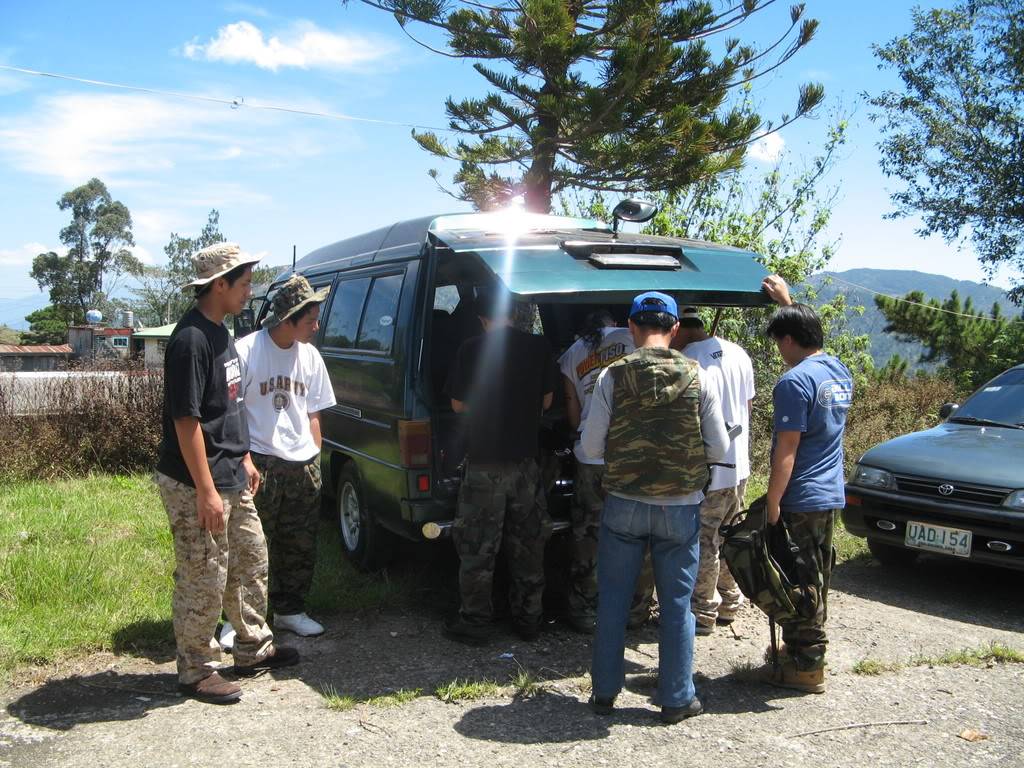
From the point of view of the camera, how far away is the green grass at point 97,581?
4.38 metres

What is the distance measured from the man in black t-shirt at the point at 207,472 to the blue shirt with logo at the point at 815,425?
2.47 m

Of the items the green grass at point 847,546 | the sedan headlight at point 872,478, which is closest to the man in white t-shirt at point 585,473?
the green grass at point 847,546

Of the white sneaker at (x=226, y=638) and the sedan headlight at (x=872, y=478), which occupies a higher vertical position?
the sedan headlight at (x=872, y=478)

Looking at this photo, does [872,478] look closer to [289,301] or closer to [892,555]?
[892,555]

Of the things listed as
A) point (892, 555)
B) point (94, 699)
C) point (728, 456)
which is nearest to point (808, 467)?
point (728, 456)

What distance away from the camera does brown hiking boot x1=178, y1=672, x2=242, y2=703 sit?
12.2 feet

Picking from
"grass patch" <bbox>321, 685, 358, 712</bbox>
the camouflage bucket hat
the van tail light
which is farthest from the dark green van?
"grass patch" <bbox>321, 685, 358, 712</bbox>

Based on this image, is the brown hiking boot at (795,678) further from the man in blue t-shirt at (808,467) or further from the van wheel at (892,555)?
the van wheel at (892,555)

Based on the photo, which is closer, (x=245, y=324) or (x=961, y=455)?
(x=961, y=455)

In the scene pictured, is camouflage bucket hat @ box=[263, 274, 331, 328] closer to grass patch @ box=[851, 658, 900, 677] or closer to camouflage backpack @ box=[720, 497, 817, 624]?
camouflage backpack @ box=[720, 497, 817, 624]

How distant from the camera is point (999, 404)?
21.7 ft

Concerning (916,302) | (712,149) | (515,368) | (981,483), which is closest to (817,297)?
(712,149)

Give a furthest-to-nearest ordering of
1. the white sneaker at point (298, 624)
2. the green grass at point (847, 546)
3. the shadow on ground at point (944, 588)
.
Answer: the green grass at point (847, 546) → the shadow on ground at point (944, 588) → the white sneaker at point (298, 624)

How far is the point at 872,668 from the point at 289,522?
10.1ft
